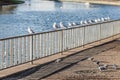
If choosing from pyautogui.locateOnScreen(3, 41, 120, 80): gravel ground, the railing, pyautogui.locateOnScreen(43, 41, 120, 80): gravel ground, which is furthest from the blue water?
pyautogui.locateOnScreen(43, 41, 120, 80): gravel ground

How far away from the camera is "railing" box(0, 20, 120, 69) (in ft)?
44.7

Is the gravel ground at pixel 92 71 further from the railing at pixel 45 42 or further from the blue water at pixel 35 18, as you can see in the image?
the blue water at pixel 35 18

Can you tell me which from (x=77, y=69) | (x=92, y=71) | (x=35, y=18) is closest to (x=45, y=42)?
(x=77, y=69)

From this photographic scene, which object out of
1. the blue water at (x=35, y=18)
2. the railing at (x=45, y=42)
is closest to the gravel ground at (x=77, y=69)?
the railing at (x=45, y=42)

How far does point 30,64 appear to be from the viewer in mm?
14508

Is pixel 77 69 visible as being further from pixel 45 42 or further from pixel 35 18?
pixel 35 18

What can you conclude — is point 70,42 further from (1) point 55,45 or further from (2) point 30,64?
(2) point 30,64

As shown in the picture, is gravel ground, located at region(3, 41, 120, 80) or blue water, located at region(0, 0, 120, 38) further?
blue water, located at region(0, 0, 120, 38)

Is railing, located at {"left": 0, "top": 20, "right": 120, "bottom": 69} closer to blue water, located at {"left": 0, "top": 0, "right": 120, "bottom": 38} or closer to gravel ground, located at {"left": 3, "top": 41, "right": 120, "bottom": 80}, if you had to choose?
gravel ground, located at {"left": 3, "top": 41, "right": 120, "bottom": 80}

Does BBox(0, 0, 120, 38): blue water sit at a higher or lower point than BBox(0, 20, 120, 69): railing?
lower

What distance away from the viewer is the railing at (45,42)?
13625mm

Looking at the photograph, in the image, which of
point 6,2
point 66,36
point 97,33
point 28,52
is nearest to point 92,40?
point 97,33

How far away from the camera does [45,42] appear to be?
16016 mm

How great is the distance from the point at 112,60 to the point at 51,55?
2.40 metres
